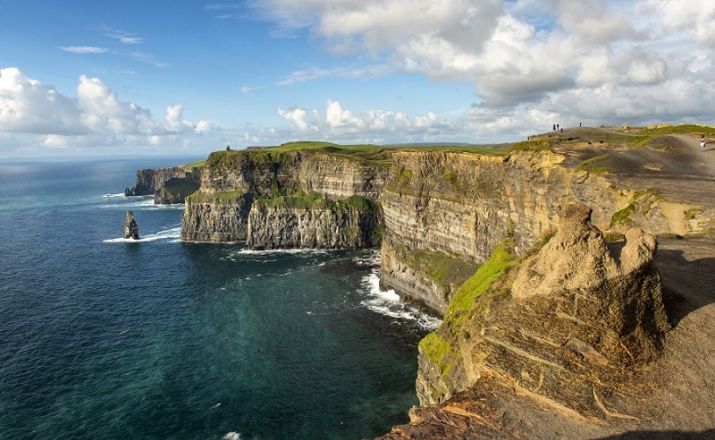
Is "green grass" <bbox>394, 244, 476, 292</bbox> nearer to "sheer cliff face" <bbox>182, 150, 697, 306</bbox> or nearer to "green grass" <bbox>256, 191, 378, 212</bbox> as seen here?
"sheer cliff face" <bbox>182, 150, 697, 306</bbox>

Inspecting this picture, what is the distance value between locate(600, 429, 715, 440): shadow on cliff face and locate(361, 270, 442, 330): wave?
2203 inches

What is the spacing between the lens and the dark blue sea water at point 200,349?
163 feet

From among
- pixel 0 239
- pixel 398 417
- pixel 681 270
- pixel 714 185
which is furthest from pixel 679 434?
pixel 0 239

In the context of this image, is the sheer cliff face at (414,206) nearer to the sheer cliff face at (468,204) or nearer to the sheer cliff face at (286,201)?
the sheer cliff face at (468,204)

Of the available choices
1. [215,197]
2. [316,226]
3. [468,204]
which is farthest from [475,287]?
[215,197]

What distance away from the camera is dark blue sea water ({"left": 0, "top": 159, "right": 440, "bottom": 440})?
49.8 meters

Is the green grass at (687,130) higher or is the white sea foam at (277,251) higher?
the green grass at (687,130)

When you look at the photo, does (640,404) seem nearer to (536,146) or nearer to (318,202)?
(536,146)

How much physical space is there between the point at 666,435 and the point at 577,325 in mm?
5832

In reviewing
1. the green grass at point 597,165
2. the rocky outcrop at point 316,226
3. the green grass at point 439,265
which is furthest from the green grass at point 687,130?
the rocky outcrop at point 316,226

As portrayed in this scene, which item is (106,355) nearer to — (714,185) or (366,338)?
(366,338)

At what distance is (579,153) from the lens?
55.9 m

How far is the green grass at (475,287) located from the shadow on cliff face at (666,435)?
2466 cm

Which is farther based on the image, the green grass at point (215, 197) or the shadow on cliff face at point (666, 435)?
the green grass at point (215, 197)
